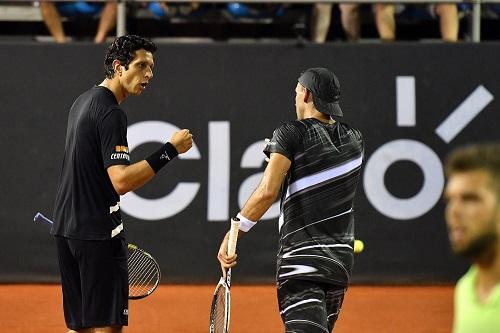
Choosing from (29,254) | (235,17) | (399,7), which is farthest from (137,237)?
(399,7)

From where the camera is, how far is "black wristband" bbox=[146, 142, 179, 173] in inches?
190

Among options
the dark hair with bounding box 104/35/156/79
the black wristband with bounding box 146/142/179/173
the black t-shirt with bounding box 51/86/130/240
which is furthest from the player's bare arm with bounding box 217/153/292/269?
the dark hair with bounding box 104/35/156/79

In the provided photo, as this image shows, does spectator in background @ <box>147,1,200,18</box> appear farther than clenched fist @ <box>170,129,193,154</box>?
Yes

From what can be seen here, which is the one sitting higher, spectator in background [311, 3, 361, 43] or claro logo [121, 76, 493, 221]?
spectator in background [311, 3, 361, 43]

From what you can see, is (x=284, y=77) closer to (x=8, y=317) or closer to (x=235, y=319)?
(x=235, y=319)

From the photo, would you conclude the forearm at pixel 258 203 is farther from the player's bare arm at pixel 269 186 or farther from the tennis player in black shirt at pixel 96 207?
the tennis player in black shirt at pixel 96 207

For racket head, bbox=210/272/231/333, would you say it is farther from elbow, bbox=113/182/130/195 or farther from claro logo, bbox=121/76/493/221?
claro logo, bbox=121/76/493/221

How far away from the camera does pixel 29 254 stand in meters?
8.57

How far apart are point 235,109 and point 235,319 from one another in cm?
197

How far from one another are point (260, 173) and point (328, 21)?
1.64 meters

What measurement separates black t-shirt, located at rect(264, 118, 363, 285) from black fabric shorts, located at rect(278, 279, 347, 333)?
4 centimetres

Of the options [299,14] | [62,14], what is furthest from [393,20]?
[62,14]

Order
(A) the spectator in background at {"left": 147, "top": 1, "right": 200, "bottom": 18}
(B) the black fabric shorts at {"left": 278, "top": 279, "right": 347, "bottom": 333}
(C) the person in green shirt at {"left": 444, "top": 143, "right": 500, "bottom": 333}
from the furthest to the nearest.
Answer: (A) the spectator in background at {"left": 147, "top": 1, "right": 200, "bottom": 18}, (B) the black fabric shorts at {"left": 278, "top": 279, "right": 347, "bottom": 333}, (C) the person in green shirt at {"left": 444, "top": 143, "right": 500, "bottom": 333}

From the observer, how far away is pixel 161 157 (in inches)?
191
